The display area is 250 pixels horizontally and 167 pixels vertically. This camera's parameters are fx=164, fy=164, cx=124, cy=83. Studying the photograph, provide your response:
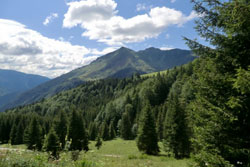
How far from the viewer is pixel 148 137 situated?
108ft

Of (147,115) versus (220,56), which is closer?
(220,56)

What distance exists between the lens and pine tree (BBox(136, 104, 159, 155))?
3272 cm

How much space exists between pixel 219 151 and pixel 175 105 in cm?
2343

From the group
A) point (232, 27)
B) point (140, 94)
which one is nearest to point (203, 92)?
point (232, 27)

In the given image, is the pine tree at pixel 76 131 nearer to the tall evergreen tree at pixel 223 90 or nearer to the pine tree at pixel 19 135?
the tall evergreen tree at pixel 223 90

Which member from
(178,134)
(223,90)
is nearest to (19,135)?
(178,134)

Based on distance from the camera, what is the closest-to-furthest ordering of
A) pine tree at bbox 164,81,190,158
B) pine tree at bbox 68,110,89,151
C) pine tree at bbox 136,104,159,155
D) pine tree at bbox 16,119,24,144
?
pine tree at bbox 164,81,190,158, pine tree at bbox 136,104,159,155, pine tree at bbox 68,110,89,151, pine tree at bbox 16,119,24,144

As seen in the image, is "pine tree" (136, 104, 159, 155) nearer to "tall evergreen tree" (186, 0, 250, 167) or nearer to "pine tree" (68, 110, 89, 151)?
"pine tree" (68, 110, 89, 151)

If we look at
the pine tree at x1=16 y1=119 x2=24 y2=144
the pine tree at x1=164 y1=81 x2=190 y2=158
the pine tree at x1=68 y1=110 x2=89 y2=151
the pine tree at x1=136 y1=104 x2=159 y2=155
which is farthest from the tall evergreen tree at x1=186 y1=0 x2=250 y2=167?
the pine tree at x1=16 y1=119 x2=24 y2=144

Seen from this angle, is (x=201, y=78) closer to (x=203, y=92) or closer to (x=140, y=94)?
(x=203, y=92)

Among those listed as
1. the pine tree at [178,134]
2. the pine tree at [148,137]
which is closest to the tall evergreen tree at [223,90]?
the pine tree at [178,134]

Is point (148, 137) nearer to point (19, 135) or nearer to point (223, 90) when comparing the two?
point (223, 90)

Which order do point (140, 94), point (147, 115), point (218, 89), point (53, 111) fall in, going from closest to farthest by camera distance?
point (218, 89), point (147, 115), point (140, 94), point (53, 111)

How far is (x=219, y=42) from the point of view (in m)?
8.38
